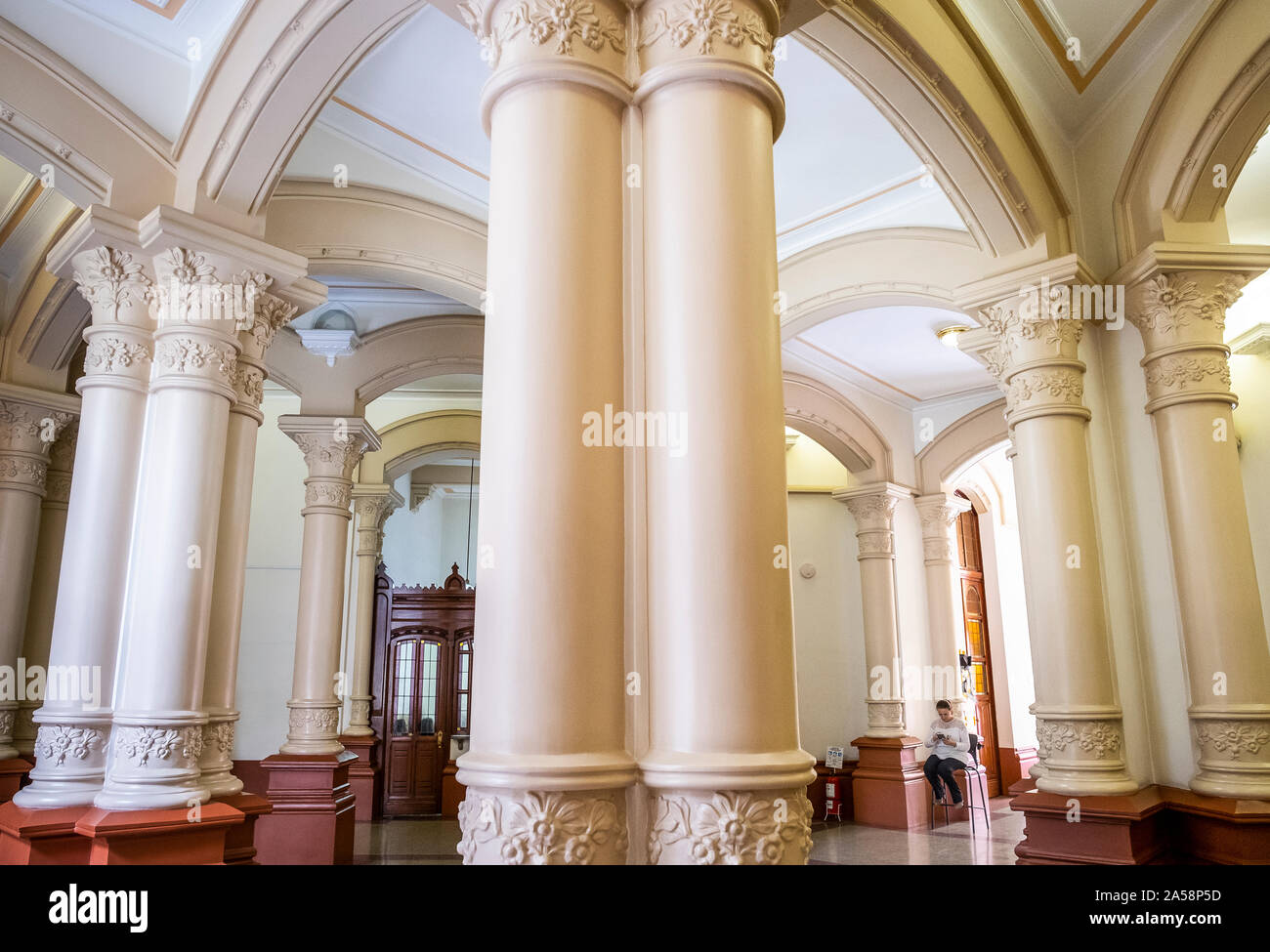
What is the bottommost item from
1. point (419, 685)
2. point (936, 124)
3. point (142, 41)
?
point (419, 685)

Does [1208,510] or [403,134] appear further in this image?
[403,134]

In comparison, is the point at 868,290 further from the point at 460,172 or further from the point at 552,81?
the point at 552,81

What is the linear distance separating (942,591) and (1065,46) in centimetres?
788

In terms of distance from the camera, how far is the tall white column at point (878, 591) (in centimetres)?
1136

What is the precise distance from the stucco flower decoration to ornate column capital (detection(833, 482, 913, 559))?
636cm

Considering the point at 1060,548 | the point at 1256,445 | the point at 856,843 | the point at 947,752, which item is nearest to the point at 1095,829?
the point at 1060,548

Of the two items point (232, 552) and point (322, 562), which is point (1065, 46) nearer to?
point (232, 552)

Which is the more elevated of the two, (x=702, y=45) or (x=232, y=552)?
(x=702, y=45)

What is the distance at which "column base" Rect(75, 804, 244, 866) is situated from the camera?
13.3 feet

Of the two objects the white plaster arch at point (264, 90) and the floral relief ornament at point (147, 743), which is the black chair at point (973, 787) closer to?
the floral relief ornament at point (147, 743)

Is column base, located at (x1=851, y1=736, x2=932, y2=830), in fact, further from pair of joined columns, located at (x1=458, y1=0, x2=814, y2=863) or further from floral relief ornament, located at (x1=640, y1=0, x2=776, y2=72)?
floral relief ornament, located at (x1=640, y1=0, x2=776, y2=72)

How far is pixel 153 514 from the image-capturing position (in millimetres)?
4664

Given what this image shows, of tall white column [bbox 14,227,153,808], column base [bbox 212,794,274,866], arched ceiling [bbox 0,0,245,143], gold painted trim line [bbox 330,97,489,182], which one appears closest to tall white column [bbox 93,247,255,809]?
tall white column [bbox 14,227,153,808]
